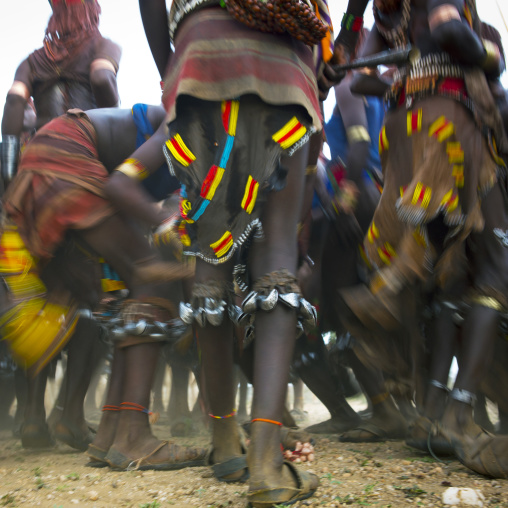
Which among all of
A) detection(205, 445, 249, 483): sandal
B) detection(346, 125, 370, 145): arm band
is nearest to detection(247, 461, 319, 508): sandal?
detection(205, 445, 249, 483): sandal

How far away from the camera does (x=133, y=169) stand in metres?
2.65

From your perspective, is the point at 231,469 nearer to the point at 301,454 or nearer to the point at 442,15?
the point at 301,454

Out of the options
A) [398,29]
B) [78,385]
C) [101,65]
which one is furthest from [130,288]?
[101,65]

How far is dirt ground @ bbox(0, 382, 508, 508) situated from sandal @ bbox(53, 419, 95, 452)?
19.0 inches

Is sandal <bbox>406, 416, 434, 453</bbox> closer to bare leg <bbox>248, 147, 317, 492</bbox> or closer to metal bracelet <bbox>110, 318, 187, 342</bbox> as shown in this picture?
bare leg <bbox>248, 147, 317, 492</bbox>

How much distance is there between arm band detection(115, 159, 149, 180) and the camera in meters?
2.64

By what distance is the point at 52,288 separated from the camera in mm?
3227

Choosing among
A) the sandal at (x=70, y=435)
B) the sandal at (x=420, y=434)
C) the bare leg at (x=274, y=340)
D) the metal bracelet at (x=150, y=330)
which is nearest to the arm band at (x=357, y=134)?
the bare leg at (x=274, y=340)

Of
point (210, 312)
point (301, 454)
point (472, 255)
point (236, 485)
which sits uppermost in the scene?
point (472, 255)

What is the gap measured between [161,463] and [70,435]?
983 millimetres

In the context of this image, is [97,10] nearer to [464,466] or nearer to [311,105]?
[311,105]

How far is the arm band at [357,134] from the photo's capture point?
133 inches

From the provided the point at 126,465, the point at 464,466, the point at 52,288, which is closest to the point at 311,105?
the point at 464,466

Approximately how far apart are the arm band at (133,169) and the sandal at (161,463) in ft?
3.96
